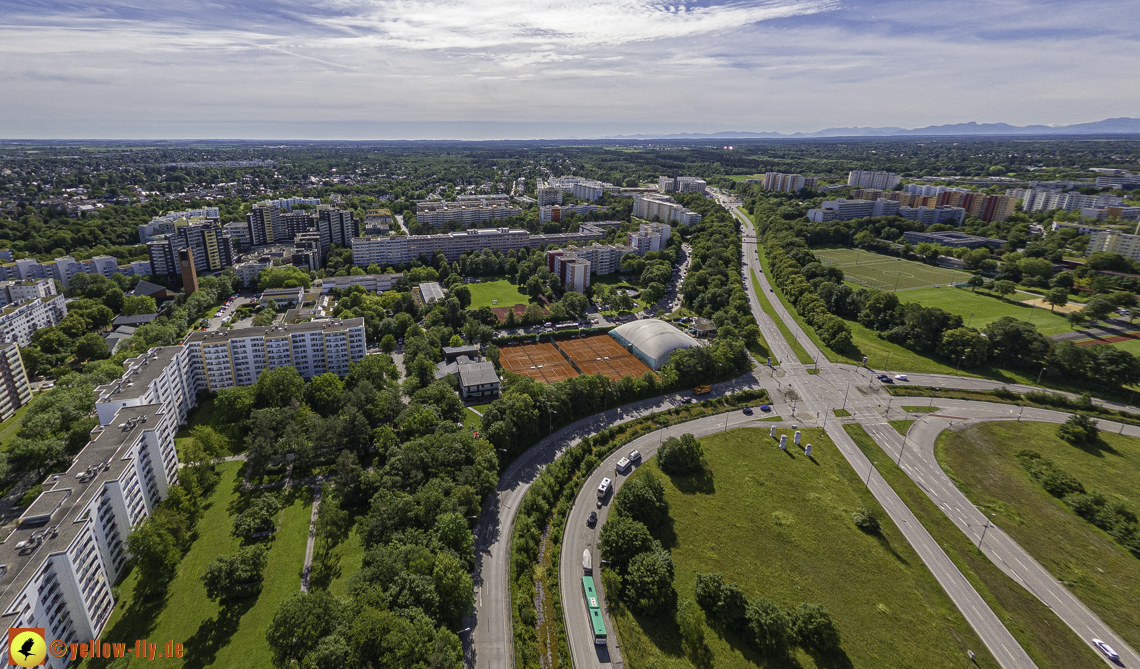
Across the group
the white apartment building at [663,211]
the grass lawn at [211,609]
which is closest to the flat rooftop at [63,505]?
the grass lawn at [211,609]

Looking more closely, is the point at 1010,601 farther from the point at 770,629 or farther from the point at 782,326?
the point at 782,326

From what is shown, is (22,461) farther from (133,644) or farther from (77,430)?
(133,644)

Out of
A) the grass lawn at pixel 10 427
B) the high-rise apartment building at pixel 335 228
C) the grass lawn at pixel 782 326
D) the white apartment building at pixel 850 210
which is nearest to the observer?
the grass lawn at pixel 10 427

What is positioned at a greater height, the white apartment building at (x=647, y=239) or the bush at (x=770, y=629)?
the white apartment building at (x=647, y=239)

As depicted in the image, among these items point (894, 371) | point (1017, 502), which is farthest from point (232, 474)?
point (894, 371)

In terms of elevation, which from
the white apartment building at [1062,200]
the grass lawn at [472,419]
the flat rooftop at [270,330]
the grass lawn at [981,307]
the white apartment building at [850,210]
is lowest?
the grass lawn at [472,419]

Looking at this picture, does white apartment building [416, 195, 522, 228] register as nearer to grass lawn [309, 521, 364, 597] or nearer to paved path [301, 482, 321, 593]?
paved path [301, 482, 321, 593]

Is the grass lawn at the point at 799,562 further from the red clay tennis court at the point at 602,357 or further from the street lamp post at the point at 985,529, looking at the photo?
the red clay tennis court at the point at 602,357

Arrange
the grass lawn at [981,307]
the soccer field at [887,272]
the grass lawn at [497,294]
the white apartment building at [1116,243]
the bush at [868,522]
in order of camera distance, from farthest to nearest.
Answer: the soccer field at [887,272]
the white apartment building at [1116,243]
the grass lawn at [497,294]
the grass lawn at [981,307]
the bush at [868,522]
